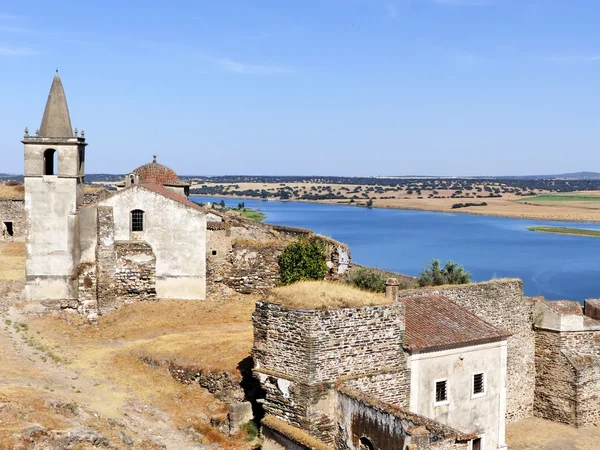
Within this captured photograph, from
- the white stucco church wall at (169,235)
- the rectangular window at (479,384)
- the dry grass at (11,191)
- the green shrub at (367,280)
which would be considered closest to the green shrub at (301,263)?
the green shrub at (367,280)

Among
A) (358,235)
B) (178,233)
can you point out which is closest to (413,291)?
(178,233)

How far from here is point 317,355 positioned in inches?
600

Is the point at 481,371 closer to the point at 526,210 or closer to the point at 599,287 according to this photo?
the point at 599,287

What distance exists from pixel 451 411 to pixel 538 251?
74187mm

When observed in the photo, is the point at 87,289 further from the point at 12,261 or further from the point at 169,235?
the point at 12,261

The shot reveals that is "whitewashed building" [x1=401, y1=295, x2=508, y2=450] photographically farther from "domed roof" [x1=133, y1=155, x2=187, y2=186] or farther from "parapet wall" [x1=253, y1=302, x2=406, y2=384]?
"domed roof" [x1=133, y1=155, x2=187, y2=186]

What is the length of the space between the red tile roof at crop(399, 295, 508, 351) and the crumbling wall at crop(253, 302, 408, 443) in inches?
46.3

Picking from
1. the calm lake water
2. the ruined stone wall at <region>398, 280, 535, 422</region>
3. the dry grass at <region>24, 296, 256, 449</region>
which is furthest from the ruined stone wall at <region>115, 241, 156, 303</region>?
the calm lake water

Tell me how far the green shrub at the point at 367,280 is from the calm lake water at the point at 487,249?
13917mm

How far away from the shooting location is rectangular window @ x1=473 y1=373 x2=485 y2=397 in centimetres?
1891

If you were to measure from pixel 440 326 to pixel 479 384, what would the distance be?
81.1 inches

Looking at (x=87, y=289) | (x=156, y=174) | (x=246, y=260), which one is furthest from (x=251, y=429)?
(x=156, y=174)

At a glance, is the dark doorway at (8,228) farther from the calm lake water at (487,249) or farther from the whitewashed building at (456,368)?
the whitewashed building at (456,368)

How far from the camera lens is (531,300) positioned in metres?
23.7
